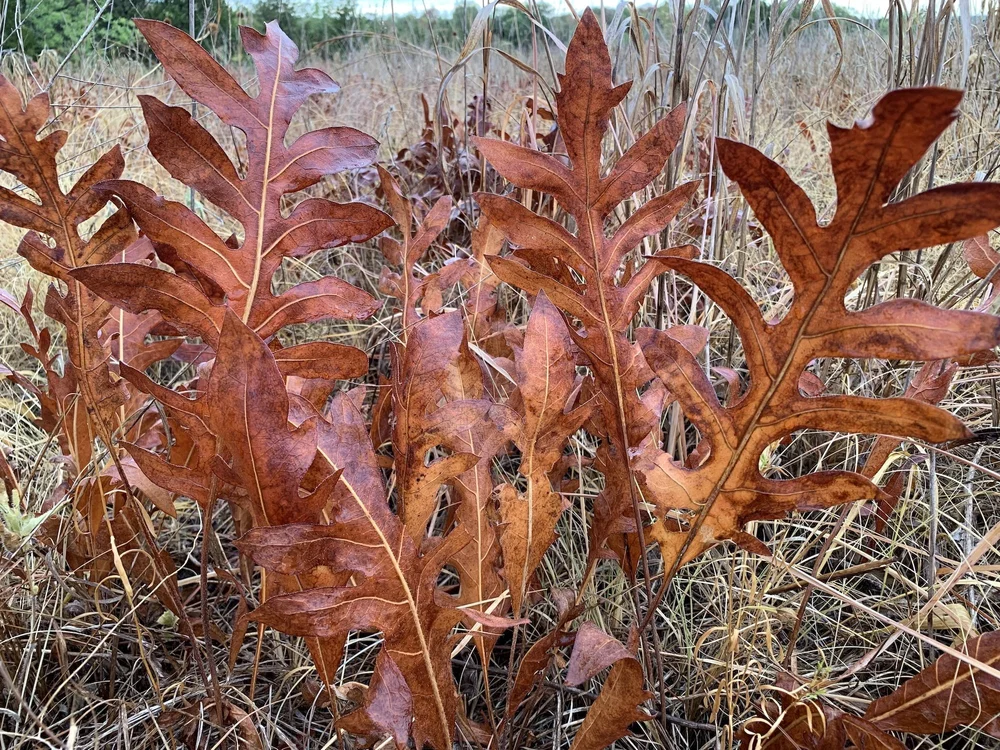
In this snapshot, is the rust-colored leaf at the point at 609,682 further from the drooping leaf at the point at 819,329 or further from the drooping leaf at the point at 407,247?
the drooping leaf at the point at 407,247

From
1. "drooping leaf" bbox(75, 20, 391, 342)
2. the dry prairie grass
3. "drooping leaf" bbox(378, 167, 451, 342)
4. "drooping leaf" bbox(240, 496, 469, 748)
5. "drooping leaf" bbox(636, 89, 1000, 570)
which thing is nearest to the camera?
"drooping leaf" bbox(636, 89, 1000, 570)

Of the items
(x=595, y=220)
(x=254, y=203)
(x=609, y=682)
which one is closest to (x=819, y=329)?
(x=595, y=220)

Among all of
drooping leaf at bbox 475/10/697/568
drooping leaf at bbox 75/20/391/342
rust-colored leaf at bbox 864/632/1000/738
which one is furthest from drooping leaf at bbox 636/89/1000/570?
drooping leaf at bbox 75/20/391/342

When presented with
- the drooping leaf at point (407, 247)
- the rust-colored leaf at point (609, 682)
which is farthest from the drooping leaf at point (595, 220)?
the drooping leaf at point (407, 247)

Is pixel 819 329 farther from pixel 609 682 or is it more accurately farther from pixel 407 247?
pixel 407 247

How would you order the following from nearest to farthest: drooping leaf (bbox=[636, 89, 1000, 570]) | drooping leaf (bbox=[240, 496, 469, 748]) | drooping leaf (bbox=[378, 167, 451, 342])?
1. drooping leaf (bbox=[636, 89, 1000, 570])
2. drooping leaf (bbox=[240, 496, 469, 748])
3. drooping leaf (bbox=[378, 167, 451, 342])

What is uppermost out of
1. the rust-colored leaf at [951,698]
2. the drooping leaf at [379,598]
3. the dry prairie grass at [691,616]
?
the drooping leaf at [379,598]

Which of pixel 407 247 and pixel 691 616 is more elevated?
pixel 407 247

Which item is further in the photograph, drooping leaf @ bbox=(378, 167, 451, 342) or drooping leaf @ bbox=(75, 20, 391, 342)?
drooping leaf @ bbox=(378, 167, 451, 342)

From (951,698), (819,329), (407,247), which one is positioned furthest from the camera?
(407,247)

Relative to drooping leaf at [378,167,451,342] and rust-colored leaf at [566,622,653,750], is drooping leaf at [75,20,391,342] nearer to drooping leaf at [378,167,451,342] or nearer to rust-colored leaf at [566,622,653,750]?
drooping leaf at [378,167,451,342]

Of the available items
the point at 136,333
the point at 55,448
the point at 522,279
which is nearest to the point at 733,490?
the point at 522,279

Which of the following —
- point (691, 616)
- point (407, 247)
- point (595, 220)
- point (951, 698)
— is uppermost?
point (595, 220)

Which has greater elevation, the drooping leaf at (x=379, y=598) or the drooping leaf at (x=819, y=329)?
the drooping leaf at (x=819, y=329)
